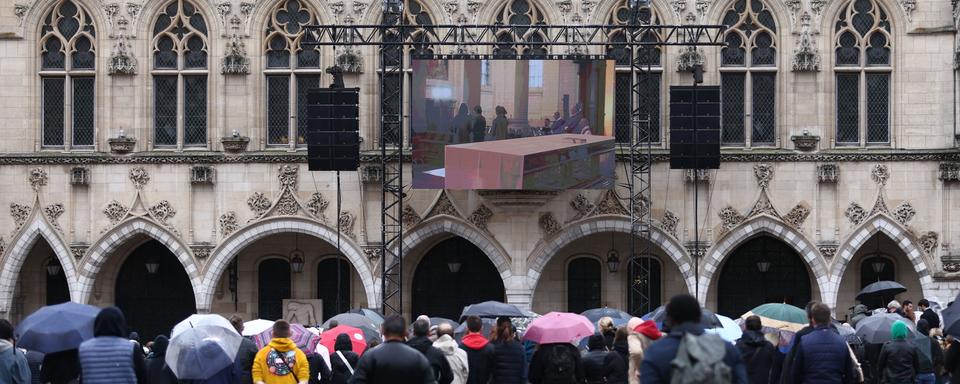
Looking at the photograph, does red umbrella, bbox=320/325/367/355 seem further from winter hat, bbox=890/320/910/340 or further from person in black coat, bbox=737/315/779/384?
winter hat, bbox=890/320/910/340

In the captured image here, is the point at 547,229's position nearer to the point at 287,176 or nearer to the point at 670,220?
the point at 670,220

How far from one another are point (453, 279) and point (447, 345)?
18.7 meters

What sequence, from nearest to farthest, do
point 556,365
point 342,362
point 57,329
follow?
point 57,329
point 556,365
point 342,362

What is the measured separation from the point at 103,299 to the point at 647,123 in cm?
1160

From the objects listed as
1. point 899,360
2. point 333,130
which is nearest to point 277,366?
point 899,360

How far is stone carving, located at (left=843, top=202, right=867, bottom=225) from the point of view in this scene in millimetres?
36031

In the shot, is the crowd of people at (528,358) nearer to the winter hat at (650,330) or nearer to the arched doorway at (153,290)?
the winter hat at (650,330)

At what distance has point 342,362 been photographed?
20.7 m

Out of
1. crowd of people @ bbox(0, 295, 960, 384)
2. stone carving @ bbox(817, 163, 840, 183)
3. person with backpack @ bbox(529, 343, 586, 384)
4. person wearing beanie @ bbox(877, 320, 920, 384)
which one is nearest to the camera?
crowd of people @ bbox(0, 295, 960, 384)

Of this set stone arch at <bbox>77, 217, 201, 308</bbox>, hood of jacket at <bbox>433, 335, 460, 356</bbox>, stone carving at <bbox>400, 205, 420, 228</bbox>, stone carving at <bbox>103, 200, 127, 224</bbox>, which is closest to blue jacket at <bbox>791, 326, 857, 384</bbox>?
hood of jacket at <bbox>433, 335, 460, 356</bbox>

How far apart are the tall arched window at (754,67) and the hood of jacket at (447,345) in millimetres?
17684

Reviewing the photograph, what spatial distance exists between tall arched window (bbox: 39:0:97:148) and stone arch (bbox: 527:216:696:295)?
29.9 feet

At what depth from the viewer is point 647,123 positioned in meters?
36.0

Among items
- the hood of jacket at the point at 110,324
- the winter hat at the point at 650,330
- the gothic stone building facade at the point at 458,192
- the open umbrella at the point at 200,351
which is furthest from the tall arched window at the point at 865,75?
the hood of jacket at the point at 110,324
